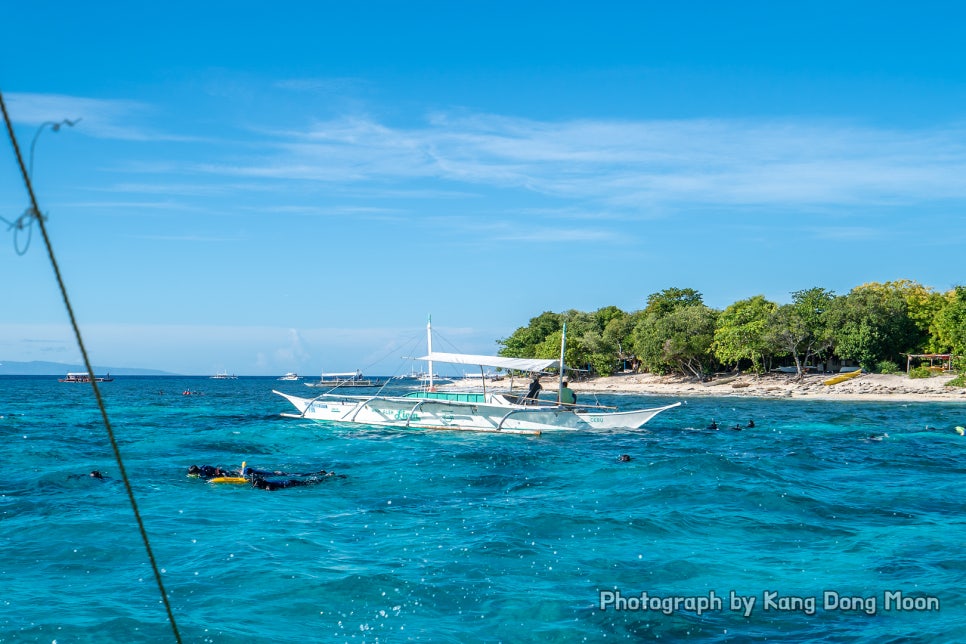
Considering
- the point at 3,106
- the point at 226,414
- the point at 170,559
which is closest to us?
the point at 3,106

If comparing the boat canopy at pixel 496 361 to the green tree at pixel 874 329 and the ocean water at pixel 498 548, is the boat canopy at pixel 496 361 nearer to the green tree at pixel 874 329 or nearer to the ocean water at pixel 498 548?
the ocean water at pixel 498 548

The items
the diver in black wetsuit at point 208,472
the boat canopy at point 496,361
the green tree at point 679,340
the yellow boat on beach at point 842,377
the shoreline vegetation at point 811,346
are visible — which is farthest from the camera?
the green tree at point 679,340

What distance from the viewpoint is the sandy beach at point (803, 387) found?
66.2m

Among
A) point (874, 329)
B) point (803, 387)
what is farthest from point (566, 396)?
point (874, 329)

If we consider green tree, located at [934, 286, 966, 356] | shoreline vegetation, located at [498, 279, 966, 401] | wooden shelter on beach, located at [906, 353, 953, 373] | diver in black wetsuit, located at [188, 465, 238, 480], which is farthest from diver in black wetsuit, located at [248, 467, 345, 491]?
wooden shelter on beach, located at [906, 353, 953, 373]

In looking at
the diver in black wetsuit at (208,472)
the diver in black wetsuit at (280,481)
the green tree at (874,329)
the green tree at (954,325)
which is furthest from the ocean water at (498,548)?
the green tree at (874,329)

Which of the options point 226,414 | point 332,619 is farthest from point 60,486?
point 226,414

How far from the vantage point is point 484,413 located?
3800 centimetres

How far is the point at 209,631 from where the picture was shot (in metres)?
11.1

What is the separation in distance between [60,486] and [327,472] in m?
8.35

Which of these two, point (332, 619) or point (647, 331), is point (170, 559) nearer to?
point (332, 619)

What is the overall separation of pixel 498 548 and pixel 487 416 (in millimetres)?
22657

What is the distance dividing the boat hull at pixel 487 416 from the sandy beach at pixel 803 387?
615 inches

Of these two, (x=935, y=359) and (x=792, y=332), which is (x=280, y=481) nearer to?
(x=792, y=332)
